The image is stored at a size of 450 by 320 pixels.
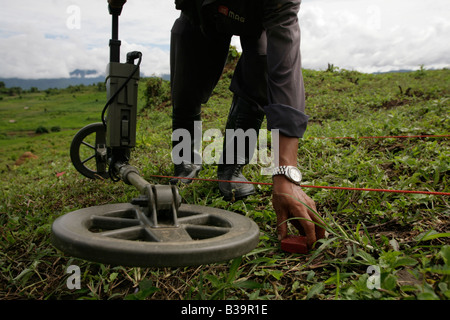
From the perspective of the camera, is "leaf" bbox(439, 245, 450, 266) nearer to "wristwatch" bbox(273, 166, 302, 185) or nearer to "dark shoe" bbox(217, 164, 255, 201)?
"wristwatch" bbox(273, 166, 302, 185)

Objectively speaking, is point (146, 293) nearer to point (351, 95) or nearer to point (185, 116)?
point (185, 116)

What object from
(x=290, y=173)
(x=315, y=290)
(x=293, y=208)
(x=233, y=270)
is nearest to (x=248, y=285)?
(x=233, y=270)

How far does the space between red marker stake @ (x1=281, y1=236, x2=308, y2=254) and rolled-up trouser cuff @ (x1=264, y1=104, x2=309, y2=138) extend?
0.45 m

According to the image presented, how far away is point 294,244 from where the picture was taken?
1433mm

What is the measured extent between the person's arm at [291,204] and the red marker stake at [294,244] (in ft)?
0.07

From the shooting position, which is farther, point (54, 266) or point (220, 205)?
point (220, 205)

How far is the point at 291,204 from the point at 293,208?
0.06 feet

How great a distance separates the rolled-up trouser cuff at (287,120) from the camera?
1477 millimetres

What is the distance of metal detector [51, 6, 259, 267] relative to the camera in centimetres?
99

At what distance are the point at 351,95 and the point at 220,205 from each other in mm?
5744

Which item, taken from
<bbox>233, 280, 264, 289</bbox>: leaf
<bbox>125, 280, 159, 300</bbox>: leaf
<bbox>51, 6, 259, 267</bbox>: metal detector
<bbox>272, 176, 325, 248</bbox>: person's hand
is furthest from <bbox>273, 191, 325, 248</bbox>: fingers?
<bbox>125, 280, 159, 300</bbox>: leaf

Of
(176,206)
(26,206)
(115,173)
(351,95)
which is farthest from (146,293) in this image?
(351,95)
